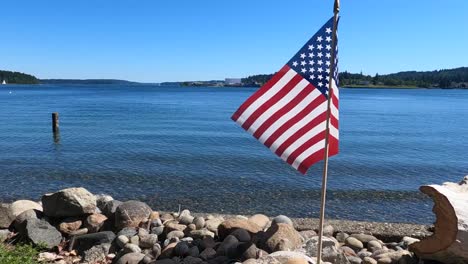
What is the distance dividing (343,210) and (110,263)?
6.85 meters

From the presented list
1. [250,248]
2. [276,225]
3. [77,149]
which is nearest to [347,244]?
[276,225]

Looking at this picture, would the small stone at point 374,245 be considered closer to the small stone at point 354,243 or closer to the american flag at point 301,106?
the small stone at point 354,243

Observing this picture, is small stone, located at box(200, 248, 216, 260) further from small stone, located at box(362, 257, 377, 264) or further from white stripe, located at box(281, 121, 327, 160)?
small stone, located at box(362, 257, 377, 264)

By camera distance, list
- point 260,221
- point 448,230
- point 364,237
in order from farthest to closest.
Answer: point 260,221 < point 364,237 < point 448,230

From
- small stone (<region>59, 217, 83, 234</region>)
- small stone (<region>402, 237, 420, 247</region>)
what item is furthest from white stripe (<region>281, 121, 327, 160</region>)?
small stone (<region>59, 217, 83, 234</region>)

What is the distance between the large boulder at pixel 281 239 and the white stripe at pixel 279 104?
66.0 inches

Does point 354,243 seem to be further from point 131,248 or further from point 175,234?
point 131,248

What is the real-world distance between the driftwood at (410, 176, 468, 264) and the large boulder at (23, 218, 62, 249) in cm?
569

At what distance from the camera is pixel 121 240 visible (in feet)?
24.6

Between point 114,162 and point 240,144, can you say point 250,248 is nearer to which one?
point 114,162

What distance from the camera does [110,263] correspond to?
712 centimetres

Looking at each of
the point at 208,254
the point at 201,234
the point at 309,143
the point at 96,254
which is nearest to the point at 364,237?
the point at 201,234

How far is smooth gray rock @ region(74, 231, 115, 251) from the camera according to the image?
7.71 meters

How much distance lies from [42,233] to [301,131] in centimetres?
492
